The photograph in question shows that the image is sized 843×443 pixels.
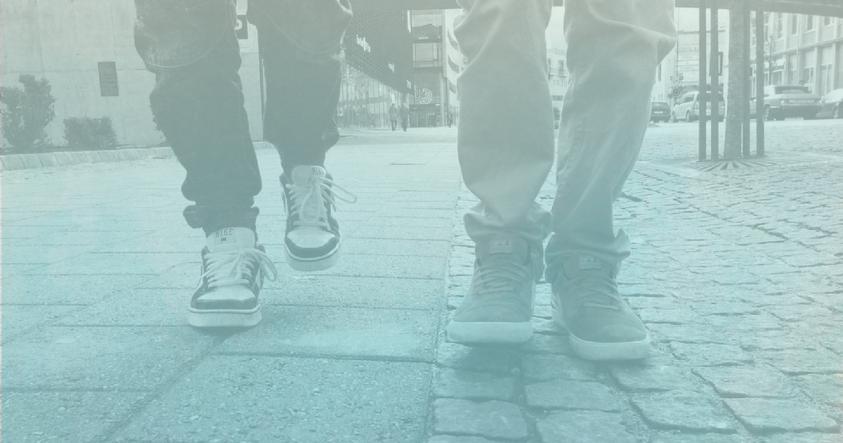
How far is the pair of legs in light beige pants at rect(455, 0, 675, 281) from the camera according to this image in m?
1.73

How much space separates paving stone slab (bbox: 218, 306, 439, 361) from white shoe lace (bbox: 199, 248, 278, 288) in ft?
0.38

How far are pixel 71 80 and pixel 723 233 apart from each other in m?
18.1

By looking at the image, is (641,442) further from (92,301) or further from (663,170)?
(663,170)

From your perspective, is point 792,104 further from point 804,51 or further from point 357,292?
point 357,292

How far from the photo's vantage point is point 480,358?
5.33ft

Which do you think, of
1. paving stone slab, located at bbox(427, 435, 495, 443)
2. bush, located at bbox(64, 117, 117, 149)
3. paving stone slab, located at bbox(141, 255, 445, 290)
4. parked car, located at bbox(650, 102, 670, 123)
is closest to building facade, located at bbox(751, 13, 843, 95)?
parked car, located at bbox(650, 102, 670, 123)

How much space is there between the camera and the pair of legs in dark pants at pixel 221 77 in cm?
190

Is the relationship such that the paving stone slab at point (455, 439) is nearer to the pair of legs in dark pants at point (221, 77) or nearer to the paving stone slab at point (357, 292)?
the paving stone slab at point (357, 292)

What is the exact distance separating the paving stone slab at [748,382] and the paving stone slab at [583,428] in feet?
0.89

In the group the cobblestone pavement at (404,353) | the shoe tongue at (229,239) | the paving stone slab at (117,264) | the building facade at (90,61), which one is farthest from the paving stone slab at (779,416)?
the building facade at (90,61)

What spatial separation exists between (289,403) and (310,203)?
3.07 ft

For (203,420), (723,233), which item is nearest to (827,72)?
(723,233)

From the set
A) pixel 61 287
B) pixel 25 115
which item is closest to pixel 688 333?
pixel 61 287

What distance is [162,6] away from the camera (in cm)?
187
